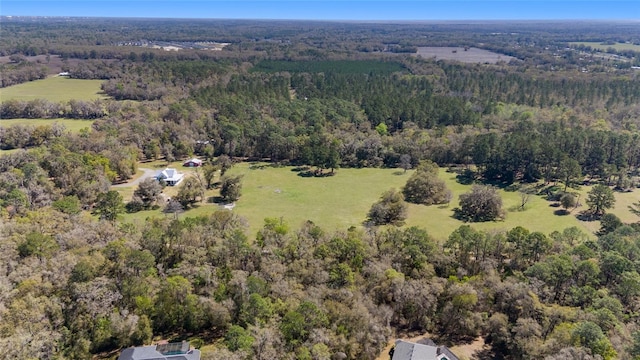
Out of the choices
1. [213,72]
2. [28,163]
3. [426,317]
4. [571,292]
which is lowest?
[426,317]

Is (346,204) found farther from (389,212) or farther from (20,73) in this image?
(20,73)

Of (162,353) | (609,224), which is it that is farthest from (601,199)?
(162,353)

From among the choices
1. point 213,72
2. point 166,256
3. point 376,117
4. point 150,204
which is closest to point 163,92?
point 213,72

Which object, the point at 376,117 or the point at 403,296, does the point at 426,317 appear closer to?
the point at 403,296

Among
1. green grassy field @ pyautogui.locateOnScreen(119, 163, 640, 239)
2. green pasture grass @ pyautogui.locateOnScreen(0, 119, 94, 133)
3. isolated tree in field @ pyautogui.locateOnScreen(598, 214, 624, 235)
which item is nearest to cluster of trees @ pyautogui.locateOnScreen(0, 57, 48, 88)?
green pasture grass @ pyautogui.locateOnScreen(0, 119, 94, 133)

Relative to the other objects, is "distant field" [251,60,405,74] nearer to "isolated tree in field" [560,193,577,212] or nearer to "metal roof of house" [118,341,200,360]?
"isolated tree in field" [560,193,577,212]
